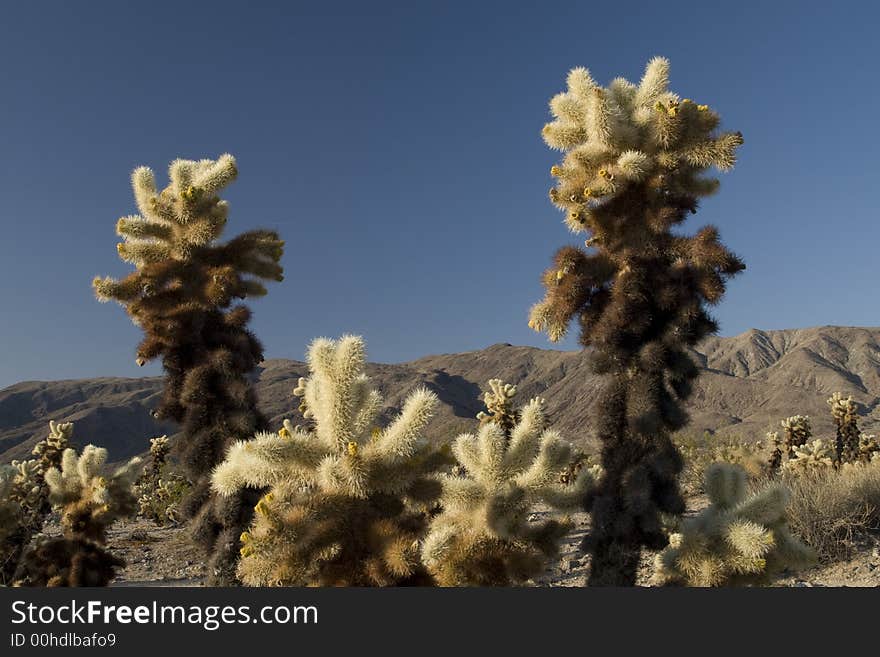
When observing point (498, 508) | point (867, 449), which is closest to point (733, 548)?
point (498, 508)

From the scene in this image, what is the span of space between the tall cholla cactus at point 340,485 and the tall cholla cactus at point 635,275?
83.0 inches

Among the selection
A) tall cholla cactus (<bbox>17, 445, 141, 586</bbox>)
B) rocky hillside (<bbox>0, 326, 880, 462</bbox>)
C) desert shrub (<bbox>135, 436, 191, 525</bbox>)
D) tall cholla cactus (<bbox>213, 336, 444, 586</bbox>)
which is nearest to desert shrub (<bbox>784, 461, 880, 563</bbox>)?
tall cholla cactus (<bbox>213, 336, 444, 586</bbox>)

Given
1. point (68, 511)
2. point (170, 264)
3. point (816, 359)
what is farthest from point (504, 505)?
point (816, 359)

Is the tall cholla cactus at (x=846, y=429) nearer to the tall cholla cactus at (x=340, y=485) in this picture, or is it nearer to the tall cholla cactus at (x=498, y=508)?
the tall cholla cactus at (x=498, y=508)

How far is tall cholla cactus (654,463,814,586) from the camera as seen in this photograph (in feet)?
16.1

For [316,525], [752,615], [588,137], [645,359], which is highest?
[588,137]

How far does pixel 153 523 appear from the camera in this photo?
22.6 m

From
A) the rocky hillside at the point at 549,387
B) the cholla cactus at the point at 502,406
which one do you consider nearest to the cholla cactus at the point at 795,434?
the cholla cactus at the point at 502,406

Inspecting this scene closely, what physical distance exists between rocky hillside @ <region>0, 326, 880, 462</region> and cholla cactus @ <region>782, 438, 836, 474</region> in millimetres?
59731

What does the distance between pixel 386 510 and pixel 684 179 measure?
438cm

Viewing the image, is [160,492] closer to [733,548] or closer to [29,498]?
[29,498]

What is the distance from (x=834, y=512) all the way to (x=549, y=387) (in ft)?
379

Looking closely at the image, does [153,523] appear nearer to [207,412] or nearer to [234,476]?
[207,412]

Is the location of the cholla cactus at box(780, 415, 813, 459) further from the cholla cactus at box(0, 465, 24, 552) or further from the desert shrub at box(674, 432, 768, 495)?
the cholla cactus at box(0, 465, 24, 552)
